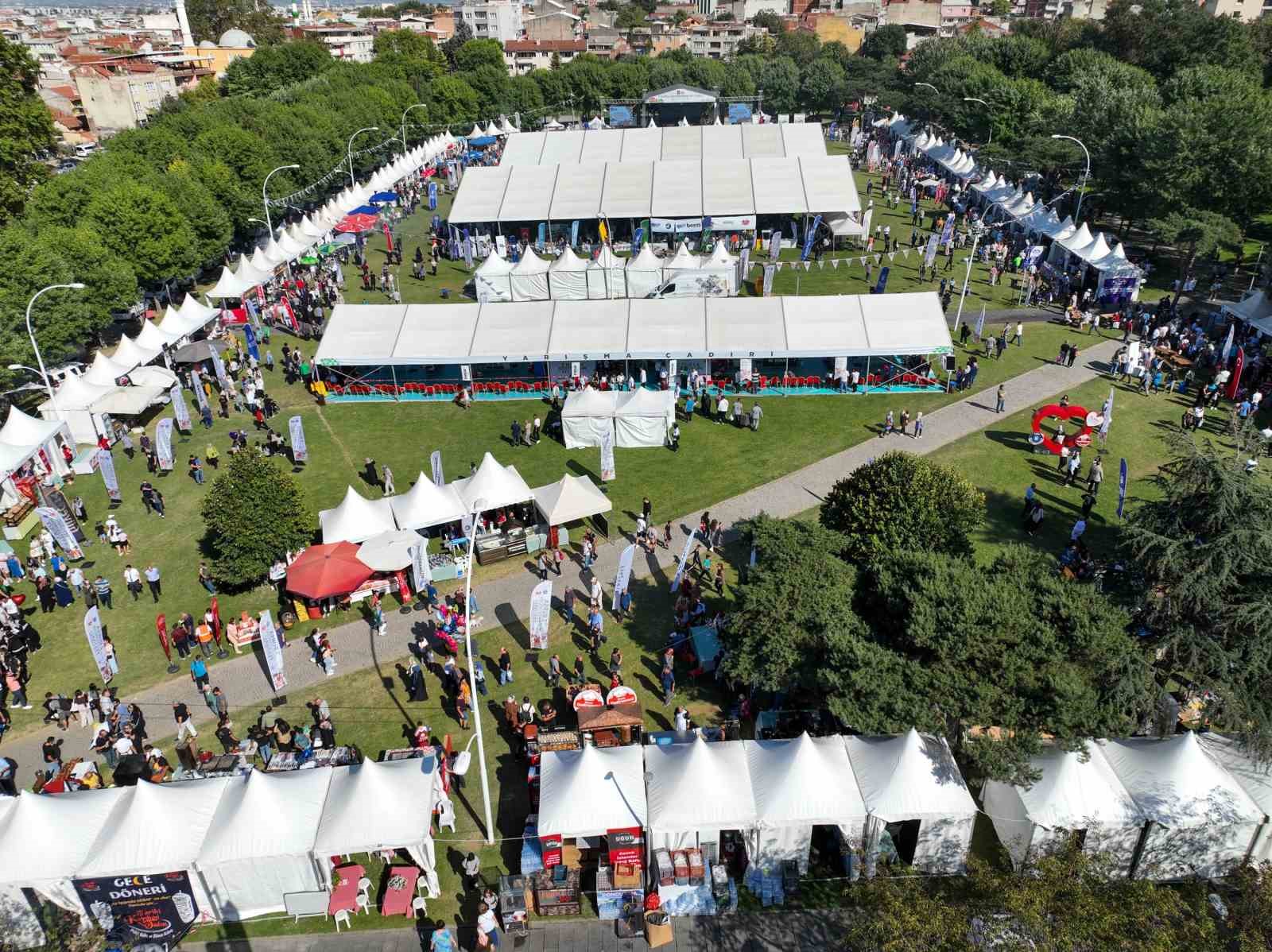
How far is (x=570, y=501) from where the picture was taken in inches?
957

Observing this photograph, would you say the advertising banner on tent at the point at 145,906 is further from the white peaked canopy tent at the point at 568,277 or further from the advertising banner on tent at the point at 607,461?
the white peaked canopy tent at the point at 568,277

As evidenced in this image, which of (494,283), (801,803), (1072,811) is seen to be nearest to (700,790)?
(801,803)

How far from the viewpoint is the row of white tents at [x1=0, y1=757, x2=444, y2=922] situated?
13.9 metres

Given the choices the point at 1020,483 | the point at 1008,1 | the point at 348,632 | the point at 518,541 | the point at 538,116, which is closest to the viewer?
the point at 348,632

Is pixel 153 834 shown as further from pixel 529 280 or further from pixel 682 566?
pixel 529 280

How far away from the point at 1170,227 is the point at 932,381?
56.2 feet

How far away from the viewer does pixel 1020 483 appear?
2666 centimetres

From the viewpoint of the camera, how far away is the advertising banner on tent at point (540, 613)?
19.7 meters

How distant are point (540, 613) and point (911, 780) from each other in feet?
28.9

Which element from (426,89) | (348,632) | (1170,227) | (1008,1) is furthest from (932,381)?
(1008,1)

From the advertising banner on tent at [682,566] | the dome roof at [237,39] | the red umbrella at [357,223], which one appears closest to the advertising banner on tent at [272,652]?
the advertising banner on tent at [682,566]

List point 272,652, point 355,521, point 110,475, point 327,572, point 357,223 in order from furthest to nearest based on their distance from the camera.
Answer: point 357,223
point 110,475
point 355,521
point 327,572
point 272,652

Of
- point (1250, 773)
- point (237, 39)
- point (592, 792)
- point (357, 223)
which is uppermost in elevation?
point (1250, 773)

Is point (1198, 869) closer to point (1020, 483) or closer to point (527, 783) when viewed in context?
point (527, 783)
